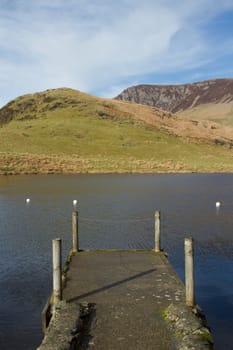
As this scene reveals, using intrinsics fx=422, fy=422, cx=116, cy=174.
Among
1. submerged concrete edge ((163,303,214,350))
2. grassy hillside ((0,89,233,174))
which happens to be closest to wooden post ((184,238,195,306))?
submerged concrete edge ((163,303,214,350))

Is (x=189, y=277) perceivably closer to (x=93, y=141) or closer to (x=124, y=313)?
(x=124, y=313)

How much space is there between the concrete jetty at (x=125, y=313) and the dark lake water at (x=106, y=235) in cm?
165

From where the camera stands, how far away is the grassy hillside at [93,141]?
83625 mm

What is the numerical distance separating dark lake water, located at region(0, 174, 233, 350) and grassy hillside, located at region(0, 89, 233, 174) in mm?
31352

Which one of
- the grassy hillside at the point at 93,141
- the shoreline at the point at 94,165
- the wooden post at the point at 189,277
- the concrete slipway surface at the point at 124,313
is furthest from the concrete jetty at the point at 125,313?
the grassy hillside at the point at 93,141

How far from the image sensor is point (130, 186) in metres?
56.5

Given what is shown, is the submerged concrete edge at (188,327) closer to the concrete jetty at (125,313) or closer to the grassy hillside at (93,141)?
the concrete jetty at (125,313)

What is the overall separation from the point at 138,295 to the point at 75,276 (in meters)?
2.92

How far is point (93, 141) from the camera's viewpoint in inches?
4053

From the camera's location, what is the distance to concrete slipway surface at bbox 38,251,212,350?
372 inches

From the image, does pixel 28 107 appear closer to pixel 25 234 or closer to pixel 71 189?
pixel 71 189

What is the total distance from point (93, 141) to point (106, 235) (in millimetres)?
78661

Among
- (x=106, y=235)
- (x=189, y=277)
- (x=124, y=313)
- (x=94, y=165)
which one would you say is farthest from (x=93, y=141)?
(x=124, y=313)

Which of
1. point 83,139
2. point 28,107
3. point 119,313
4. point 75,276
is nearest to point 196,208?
point 75,276
